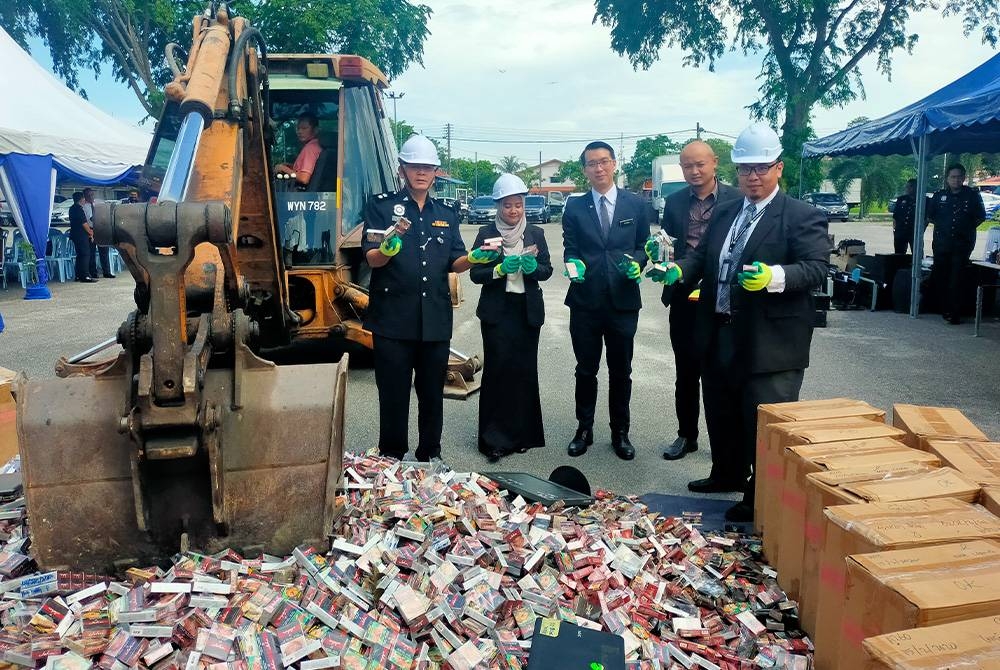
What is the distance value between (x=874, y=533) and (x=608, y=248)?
3.05m

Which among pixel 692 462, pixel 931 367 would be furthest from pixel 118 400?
pixel 931 367

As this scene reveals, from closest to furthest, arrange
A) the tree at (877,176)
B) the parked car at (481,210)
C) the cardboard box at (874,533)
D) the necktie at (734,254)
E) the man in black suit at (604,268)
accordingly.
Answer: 1. the cardboard box at (874,533)
2. the necktie at (734,254)
3. the man in black suit at (604,268)
4. the parked car at (481,210)
5. the tree at (877,176)

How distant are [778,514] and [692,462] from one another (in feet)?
6.11

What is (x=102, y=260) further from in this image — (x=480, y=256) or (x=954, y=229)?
(x=954, y=229)

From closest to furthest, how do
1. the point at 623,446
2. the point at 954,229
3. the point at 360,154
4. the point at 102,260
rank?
1. the point at 623,446
2. the point at 360,154
3. the point at 954,229
4. the point at 102,260

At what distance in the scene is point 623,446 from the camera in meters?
5.39

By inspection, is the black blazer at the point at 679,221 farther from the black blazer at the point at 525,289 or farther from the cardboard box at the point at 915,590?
the cardboard box at the point at 915,590

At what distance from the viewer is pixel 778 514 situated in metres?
3.45

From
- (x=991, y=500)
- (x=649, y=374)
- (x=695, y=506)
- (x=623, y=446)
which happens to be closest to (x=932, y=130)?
(x=649, y=374)

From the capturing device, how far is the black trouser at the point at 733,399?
166 inches

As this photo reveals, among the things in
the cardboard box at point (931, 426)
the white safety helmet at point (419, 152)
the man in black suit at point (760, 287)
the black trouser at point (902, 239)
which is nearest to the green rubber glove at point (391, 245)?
the white safety helmet at point (419, 152)

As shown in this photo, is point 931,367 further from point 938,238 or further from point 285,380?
point 285,380

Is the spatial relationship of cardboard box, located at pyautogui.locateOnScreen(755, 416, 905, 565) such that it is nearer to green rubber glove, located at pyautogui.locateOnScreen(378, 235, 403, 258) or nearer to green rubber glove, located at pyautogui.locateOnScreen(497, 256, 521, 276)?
green rubber glove, located at pyautogui.locateOnScreen(497, 256, 521, 276)

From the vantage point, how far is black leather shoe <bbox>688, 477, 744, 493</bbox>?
15.5ft
